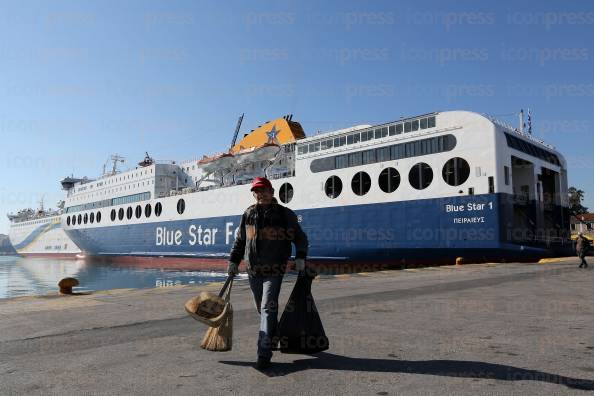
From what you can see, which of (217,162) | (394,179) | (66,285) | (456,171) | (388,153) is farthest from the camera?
(217,162)

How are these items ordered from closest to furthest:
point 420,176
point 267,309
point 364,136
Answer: point 267,309 → point 420,176 → point 364,136

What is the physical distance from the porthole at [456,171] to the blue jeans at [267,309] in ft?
57.4

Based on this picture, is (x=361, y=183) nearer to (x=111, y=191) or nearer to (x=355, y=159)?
(x=355, y=159)

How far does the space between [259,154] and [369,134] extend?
9273mm

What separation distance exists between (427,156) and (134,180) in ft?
99.2

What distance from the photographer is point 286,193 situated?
87.1 ft

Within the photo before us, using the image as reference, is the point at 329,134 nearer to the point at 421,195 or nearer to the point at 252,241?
the point at 421,195

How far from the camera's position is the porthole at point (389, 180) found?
21.5 meters

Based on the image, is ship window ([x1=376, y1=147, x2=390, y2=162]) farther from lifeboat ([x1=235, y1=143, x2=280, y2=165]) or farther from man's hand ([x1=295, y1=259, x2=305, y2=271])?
man's hand ([x1=295, y1=259, x2=305, y2=271])

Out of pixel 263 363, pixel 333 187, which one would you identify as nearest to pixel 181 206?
pixel 333 187

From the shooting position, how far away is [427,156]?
20.7m

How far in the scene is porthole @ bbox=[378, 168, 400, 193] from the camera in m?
21.5

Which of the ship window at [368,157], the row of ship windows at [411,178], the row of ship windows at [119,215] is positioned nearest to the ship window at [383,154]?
the ship window at [368,157]

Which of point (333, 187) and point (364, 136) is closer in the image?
point (364, 136)
